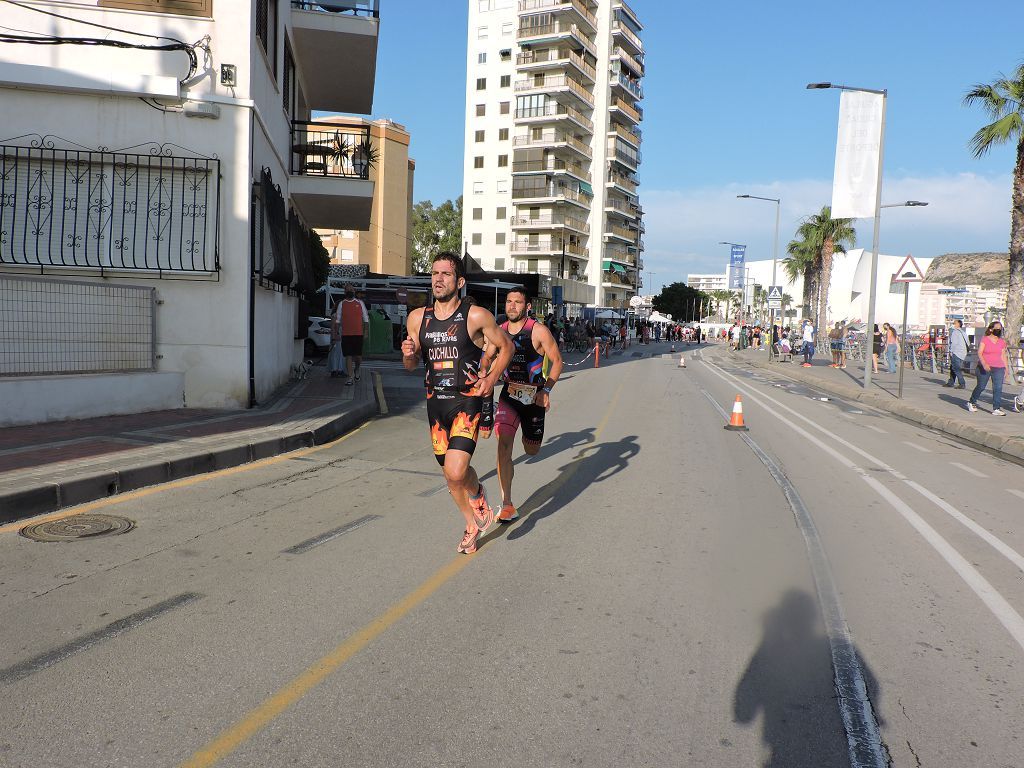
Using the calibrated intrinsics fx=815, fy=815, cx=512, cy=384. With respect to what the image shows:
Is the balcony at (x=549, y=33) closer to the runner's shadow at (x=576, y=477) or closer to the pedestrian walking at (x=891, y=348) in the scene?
the pedestrian walking at (x=891, y=348)

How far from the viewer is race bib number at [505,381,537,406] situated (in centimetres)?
650

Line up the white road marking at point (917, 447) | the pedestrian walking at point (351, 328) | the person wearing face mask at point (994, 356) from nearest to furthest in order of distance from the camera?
the white road marking at point (917, 447) → the person wearing face mask at point (994, 356) → the pedestrian walking at point (351, 328)

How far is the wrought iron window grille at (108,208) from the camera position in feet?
34.4

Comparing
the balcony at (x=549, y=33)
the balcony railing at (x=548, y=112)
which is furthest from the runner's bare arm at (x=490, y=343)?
the balcony at (x=549, y=33)

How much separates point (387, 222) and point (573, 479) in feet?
274

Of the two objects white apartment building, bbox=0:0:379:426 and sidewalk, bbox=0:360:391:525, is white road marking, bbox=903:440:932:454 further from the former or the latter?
white apartment building, bbox=0:0:379:426

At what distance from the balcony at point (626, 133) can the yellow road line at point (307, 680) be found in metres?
84.4

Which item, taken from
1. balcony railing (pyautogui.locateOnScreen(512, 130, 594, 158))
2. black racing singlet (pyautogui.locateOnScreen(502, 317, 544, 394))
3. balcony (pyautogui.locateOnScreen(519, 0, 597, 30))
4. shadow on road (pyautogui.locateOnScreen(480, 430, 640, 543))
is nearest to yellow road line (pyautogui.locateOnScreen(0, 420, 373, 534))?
shadow on road (pyautogui.locateOnScreen(480, 430, 640, 543))

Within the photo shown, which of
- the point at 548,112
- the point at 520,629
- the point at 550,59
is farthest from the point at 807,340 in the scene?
the point at 550,59

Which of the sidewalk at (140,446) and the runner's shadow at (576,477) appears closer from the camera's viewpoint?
the sidewalk at (140,446)

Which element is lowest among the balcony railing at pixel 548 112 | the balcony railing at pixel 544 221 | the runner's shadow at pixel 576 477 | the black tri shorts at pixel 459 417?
the runner's shadow at pixel 576 477

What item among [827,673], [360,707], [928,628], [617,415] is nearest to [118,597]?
[360,707]

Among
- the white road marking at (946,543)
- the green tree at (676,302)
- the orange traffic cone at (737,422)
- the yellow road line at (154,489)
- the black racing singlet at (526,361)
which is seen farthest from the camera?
the green tree at (676,302)

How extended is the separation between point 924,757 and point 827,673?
2.40ft
